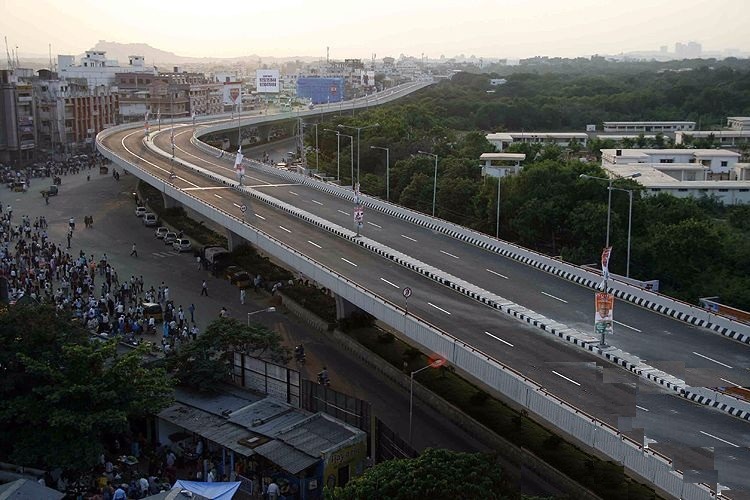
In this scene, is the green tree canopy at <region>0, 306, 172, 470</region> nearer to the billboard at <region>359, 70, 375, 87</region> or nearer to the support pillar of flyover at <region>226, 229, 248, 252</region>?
the support pillar of flyover at <region>226, 229, 248, 252</region>

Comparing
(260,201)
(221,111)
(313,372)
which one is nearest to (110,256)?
(260,201)

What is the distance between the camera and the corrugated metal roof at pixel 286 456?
68.6 feet

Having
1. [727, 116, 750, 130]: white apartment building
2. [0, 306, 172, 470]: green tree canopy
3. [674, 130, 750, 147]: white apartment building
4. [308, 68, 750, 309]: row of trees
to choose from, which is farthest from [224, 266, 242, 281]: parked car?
[727, 116, 750, 130]: white apartment building

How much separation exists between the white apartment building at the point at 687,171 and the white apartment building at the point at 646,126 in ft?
107

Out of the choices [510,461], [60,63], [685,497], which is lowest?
[510,461]

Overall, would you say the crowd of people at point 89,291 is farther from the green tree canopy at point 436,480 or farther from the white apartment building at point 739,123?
the white apartment building at point 739,123

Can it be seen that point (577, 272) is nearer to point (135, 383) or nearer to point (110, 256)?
point (135, 383)

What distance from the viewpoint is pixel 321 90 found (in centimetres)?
13188

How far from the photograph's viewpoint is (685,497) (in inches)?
651

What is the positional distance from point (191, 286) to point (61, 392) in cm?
2128

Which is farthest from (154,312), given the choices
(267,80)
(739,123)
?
(739,123)

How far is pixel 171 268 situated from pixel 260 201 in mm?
7341

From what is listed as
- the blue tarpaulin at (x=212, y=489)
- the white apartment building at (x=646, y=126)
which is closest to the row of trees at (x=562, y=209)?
the white apartment building at (x=646, y=126)

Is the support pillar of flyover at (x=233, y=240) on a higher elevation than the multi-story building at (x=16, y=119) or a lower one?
lower
